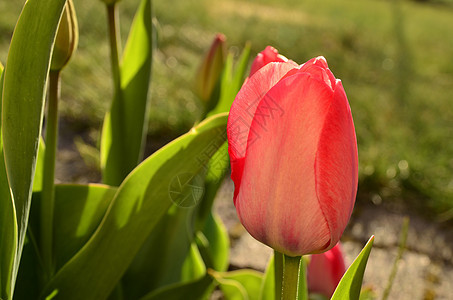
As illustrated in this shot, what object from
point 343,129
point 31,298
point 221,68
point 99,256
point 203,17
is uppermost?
point 343,129

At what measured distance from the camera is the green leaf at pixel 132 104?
79 centimetres

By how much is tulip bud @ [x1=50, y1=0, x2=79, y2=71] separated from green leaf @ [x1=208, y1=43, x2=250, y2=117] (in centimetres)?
26

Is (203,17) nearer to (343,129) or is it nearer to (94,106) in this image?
(94,106)

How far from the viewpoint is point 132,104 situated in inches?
31.2

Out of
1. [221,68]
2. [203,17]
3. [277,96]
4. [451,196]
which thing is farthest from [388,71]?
[277,96]

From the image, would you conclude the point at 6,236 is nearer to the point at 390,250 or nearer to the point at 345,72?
the point at 390,250

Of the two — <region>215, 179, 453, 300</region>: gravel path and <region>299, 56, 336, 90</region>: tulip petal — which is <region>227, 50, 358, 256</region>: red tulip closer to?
<region>299, 56, 336, 90</region>: tulip petal

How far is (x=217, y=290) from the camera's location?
131 cm

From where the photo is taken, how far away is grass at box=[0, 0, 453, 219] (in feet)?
6.60

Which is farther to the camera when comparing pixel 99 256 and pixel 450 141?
pixel 450 141

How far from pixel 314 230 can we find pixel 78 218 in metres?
0.38

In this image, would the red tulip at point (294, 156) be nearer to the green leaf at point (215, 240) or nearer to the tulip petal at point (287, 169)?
the tulip petal at point (287, 169)

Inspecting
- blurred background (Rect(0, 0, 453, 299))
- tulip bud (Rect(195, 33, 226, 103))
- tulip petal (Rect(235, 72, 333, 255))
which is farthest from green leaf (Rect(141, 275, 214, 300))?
blurred background (Rect(0, 0, 453, 299))

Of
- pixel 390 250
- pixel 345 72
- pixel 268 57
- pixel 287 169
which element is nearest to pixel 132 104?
pixel 268 57
